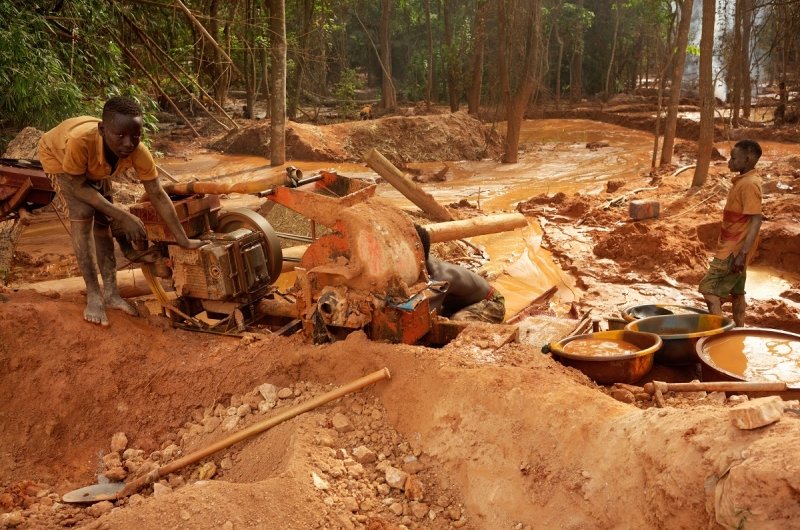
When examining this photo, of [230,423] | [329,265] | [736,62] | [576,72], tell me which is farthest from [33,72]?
[576,72]

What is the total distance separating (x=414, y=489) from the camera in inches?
Answer: 121

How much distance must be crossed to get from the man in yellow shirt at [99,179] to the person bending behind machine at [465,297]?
1961mm

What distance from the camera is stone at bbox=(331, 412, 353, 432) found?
3.43m

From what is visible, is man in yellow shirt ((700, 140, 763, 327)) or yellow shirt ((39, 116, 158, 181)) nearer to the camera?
yellow shirt ((39, 116, 158, 181))

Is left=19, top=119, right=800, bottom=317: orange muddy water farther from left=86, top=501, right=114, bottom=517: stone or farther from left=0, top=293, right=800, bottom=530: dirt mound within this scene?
left=86, top=501, right=114, bottom=517: stone

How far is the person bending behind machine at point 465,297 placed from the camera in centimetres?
534

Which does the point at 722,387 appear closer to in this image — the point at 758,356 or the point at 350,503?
the point at 758,356

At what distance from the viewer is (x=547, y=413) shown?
3033 mm

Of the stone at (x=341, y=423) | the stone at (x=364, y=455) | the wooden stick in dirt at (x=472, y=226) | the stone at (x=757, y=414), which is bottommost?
the stone at (x=364, y=455)

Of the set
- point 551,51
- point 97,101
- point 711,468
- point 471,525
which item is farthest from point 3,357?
point 551,51

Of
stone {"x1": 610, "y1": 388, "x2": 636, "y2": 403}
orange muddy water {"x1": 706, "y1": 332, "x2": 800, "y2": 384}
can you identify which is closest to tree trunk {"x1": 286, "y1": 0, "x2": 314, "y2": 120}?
orange muddy water {"x1": 706, "y1": 332, "x2": 800, "y2": 384}

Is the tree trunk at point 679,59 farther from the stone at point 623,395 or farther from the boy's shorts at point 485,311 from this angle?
the stone at point 623,395

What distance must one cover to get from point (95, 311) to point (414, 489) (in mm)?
2749

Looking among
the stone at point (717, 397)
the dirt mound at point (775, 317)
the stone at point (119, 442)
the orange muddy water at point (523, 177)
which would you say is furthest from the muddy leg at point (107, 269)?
the dirt mound at point (775, 317)
